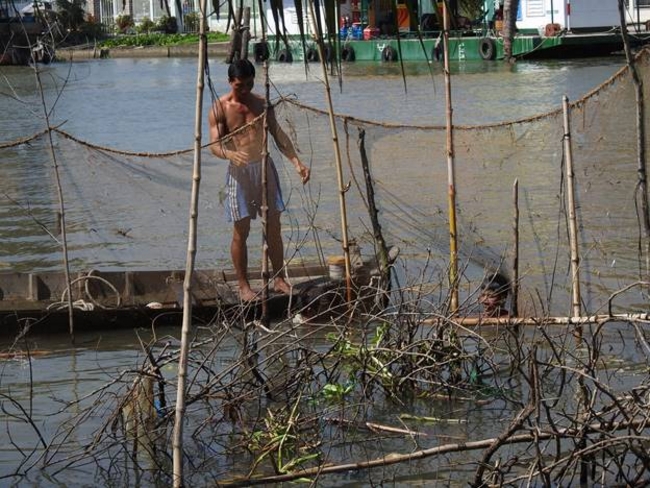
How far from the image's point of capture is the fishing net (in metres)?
8.09

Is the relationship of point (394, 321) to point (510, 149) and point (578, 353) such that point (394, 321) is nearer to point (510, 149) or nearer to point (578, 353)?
point (578, 353)

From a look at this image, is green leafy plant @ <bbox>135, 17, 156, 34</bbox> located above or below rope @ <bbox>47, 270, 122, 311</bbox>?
above

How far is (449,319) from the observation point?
6.02 metres

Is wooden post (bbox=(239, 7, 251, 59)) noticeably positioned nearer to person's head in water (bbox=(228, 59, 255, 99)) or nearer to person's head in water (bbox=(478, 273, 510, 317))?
person's head in water (bbox=(228, 59, 255, 99))

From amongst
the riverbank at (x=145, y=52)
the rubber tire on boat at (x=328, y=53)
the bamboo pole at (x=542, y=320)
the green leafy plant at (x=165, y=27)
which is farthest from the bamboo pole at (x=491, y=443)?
the green leafy plant at (x=165, y=27)

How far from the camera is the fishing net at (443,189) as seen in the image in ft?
26.6

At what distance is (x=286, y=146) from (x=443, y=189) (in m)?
1.48

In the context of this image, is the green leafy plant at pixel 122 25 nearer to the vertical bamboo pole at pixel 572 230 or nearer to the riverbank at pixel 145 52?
the riverbank at pixel 145 52

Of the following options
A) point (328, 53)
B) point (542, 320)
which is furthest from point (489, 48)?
point (328, 53)

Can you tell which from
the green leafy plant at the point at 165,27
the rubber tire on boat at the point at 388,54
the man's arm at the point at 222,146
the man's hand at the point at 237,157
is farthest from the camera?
the green leafy plant at the point at 165,27

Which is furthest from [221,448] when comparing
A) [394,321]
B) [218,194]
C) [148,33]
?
[148,33]

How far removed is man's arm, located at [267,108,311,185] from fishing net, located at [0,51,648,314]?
227 mm

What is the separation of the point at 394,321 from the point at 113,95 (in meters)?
31.3

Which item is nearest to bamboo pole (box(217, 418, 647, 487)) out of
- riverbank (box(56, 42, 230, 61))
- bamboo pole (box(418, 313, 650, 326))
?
bamboo pole (box(418, 313, 650, 326))
